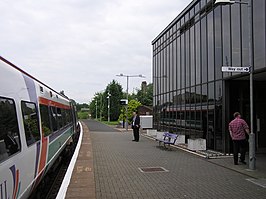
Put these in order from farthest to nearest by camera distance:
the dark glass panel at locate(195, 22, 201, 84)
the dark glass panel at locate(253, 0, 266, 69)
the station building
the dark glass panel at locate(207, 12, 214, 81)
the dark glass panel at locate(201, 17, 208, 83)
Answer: the dark glass panel at locate(195, 22, 201, 84)
the dark glass panel at locate(201, 17, 208, 83)
the dark glass panel at locate(207, 12, 214, 81)
the station building
the dark glass panel at locate(253, 0, 266, 69)

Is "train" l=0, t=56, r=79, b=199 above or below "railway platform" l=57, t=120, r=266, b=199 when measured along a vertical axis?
above

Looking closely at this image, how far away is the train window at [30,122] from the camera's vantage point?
5.36 m

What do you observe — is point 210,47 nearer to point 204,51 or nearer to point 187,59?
point 204,51

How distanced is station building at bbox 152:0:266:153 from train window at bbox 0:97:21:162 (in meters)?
8.04

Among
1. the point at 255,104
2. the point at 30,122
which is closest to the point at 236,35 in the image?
the point at 255,104

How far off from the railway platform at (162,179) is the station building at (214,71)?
2211mm

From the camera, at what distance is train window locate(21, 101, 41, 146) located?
5.36m

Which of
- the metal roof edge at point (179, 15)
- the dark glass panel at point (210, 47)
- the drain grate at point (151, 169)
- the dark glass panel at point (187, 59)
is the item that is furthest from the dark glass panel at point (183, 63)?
the drain grate at point (151, 169)

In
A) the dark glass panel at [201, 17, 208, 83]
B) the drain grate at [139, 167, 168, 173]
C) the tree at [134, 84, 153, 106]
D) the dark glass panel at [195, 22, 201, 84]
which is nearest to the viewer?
the drain grate at [139, 167, 168, 173]

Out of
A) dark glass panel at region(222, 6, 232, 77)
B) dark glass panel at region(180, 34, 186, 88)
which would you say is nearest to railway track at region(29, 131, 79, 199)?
dark glass panel at region(222, 6, 232, 77)

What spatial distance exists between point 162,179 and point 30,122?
4.06 meters

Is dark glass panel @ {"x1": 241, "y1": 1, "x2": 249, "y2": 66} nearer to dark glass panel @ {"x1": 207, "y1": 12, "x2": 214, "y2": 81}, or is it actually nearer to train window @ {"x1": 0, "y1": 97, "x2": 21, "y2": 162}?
dark glass panel @ {"x1": 207, "y1": 12, "x2": 214, "y2": 81}

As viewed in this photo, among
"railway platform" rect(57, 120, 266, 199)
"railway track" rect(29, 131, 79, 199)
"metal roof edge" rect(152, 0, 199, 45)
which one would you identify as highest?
"metal roof edge" rect(152, 0, 199, 45)

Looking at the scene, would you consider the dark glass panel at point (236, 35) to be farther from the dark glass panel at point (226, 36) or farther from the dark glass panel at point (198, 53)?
the dark glass panel at point (198, 53)
